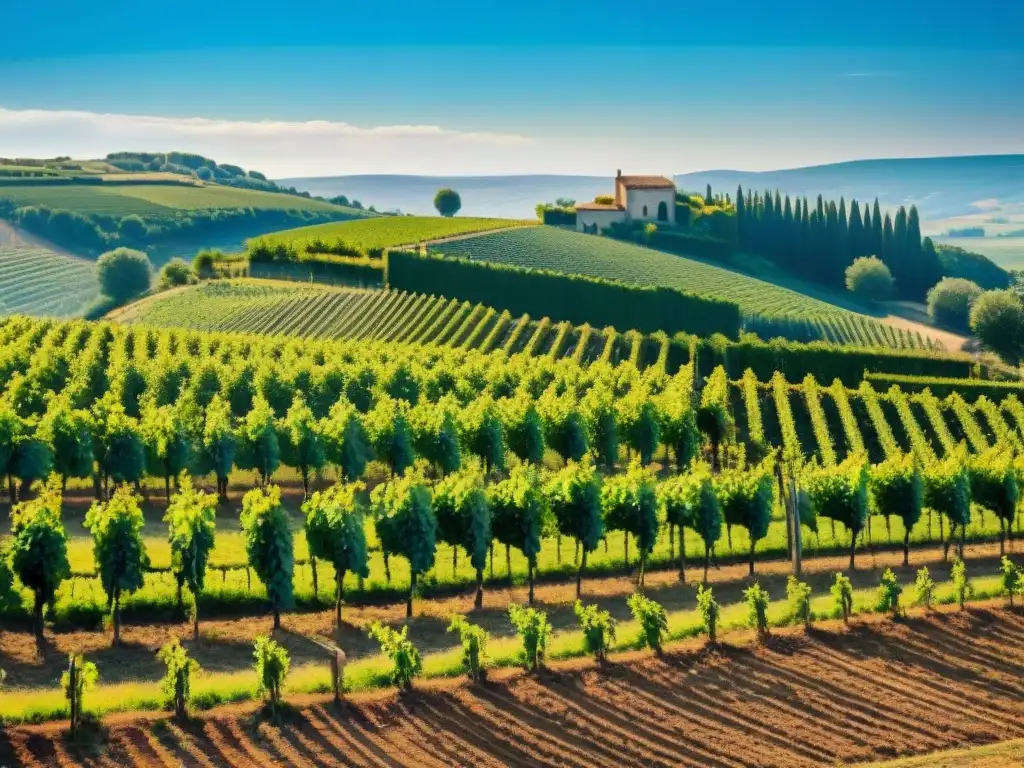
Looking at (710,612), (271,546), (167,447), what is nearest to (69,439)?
(167,447)

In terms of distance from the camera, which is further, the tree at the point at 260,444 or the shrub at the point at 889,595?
the tree at the point at 260,444

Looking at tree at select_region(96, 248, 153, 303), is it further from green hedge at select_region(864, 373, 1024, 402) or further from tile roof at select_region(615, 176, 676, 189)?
green hedge at select_region(864, 373, 1024, 402)

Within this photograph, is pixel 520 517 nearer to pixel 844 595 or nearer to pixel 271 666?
pixel 844 595

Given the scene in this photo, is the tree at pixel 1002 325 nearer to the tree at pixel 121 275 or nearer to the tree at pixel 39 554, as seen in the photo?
the tree at pixel 39 554

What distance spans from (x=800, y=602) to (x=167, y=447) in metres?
23.7

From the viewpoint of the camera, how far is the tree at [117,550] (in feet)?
100

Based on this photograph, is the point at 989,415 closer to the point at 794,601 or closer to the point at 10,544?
the point at 794,601

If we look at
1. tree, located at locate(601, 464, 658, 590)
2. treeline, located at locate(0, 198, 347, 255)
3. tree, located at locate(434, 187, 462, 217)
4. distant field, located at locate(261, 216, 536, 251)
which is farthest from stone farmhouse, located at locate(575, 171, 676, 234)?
tree, located at locate(601, 464, 658, 590)

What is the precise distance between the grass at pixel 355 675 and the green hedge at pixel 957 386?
35.3 m

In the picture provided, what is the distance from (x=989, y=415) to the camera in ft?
201

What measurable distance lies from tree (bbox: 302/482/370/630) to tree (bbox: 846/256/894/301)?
110216mm

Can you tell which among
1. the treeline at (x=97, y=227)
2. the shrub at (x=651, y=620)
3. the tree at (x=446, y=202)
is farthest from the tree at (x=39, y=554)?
the tree at (x=446, y=202)

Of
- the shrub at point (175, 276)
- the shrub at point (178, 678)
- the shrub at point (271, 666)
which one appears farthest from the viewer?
the shrub at point (175, 276)

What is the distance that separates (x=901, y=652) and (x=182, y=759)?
18.3 meters
